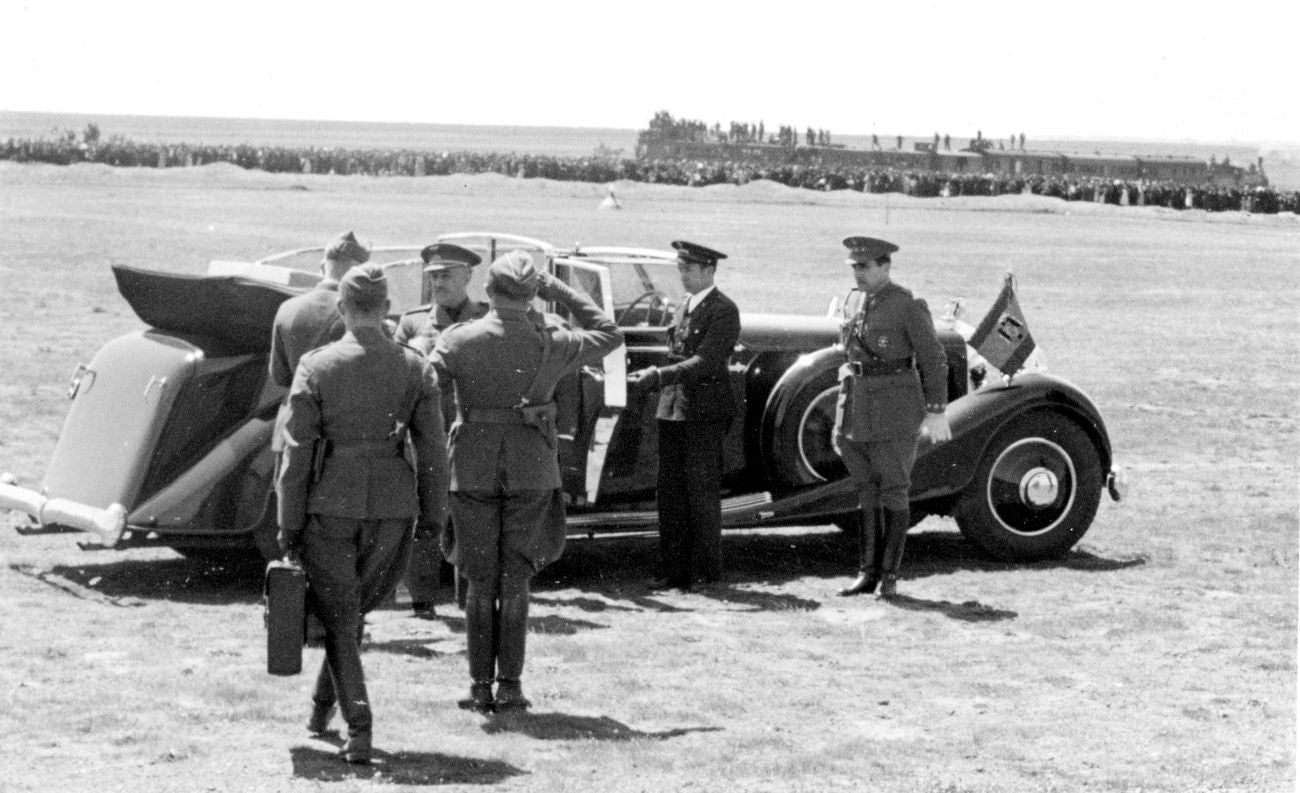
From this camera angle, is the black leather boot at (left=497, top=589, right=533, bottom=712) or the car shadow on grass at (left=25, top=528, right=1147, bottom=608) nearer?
the black leather boot at (left=497, top=589, right=533, bottom=712)

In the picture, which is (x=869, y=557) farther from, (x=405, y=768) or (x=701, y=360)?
(x=405, y=768)

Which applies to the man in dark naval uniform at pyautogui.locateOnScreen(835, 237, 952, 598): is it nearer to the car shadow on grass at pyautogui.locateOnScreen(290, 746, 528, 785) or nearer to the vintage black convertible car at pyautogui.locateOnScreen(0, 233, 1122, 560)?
the vintage black convertible car at pyautogui.locateOnScreen(0, 233, 1122, 560)

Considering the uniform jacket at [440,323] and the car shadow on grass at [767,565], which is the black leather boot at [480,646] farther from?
the car shadow on grass at [767,565]

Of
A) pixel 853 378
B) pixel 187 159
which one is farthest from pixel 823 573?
pixel 187 159

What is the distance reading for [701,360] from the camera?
28.0 feet

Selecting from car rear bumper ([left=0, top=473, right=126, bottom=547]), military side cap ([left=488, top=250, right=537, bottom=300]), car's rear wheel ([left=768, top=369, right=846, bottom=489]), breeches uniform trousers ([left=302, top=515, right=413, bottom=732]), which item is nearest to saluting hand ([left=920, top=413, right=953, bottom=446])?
car's rear wheel ([left=768, top=369, right=846, bottom=489])

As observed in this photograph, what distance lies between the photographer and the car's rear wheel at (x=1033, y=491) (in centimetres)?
941

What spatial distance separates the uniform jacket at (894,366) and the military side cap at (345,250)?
2590 mm

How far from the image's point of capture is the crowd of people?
65375 mm

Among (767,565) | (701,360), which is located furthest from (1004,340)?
(701,360)

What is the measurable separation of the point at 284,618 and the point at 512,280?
1487mm

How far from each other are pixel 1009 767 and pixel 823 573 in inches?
135

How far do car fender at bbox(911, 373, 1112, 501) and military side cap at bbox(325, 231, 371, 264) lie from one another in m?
3.24

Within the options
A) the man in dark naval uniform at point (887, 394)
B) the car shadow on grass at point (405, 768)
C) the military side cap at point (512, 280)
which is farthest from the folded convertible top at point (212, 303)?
the car shadow on grass at point (405, 768)
